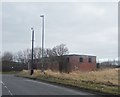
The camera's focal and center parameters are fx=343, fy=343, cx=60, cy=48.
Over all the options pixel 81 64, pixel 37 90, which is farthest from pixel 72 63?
pixel 37 90

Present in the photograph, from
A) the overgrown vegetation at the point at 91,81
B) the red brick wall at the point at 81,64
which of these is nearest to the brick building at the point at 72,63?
the red brick wall at the point at 81,64

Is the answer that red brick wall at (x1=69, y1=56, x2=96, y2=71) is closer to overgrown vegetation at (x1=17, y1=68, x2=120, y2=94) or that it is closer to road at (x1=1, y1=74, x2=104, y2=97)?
overgrown vegetation at (x1=17, y1=68, x2=120, y2=94)

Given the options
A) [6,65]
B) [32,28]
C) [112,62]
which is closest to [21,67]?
[6,65]

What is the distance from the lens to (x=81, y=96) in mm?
20422

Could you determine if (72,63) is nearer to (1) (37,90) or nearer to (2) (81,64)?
(2) (81,64)

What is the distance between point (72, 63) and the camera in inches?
3583

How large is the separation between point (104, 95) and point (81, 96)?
60.1 inches

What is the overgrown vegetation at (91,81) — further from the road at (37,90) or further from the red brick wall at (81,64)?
the red brick wall at (81,64)

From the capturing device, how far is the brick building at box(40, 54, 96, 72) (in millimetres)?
86456

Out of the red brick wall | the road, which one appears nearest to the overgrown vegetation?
the road

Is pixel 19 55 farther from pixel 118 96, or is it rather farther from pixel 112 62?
pixel 118 96

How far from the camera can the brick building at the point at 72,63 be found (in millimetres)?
86456

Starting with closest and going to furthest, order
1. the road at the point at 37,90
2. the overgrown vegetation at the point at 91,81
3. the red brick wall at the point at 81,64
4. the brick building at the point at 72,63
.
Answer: the road at the point at 37,90, the overgrown vegetation at the point at 91,81, the brick building at the point at 72,63, the red brick wall at the point at 81,64

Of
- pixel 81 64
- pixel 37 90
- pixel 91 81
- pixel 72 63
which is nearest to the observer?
pixel 37 90
